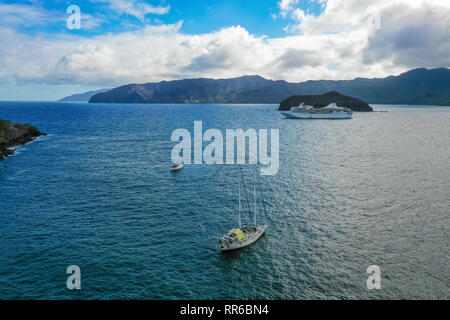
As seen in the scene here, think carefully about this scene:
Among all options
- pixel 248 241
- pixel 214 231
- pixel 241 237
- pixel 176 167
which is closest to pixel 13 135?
pixel 176 167

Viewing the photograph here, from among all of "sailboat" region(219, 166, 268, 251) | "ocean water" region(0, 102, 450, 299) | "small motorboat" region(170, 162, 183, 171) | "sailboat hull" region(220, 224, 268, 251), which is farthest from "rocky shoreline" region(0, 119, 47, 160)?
"sailboat hull" region(220, 224, 268, 251)

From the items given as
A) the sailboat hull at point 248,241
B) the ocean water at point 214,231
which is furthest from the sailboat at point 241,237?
the ocean water at point 214,231

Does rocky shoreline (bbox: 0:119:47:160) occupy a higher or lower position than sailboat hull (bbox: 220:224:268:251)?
higher

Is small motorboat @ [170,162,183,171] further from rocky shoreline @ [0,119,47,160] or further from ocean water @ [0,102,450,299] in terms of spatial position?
rocky shoreline @ [0,119,47,160]

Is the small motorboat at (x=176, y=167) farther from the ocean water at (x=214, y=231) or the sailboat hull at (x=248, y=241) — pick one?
the sailboat hull at (x=248, y=241)

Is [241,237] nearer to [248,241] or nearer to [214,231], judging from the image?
[248,241]
